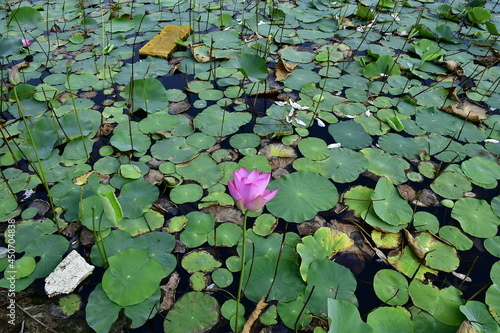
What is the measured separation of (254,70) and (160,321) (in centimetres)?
235

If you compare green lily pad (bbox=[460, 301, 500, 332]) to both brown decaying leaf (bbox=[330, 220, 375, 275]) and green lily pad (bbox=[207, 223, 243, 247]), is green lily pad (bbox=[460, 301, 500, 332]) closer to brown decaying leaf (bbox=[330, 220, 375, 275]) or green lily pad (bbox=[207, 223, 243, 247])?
brown decaying leaf (bbox=[330, 220, 375, 275])

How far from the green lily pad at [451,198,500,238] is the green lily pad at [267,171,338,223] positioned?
803 mm

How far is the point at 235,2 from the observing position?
5430mm

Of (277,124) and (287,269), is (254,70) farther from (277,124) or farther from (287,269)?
(287,269)

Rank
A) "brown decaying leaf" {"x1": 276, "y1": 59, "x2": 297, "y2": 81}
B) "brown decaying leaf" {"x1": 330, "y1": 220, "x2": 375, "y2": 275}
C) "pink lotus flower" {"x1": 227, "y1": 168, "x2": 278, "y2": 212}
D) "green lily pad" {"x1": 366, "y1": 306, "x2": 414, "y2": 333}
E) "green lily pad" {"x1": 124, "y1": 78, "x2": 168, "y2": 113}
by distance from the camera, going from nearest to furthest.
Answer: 1. "pink lotus flower" {"x1": 227, "y1": 168, "x2": 278, "y2": 212}
2. "green lily pad" {"x1": 366, "y1": 306, "x2": 414, "y2": 333}
3. "brown decaying leaf" {"x1": 330, "y1": 220, "x2": 375, "y2": 275}
4. "green lily pad" {"x1": 124, "y1": 78, "x2": 168, "y2": 113}
5. "brown decaying leaf" {"x1": 276, "y1": 59, "x2": 297, "y2": 81}

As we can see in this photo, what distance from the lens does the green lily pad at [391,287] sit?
1854 mm

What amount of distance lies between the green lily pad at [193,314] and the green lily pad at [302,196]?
719mm

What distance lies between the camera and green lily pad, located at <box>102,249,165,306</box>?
1.81 metres

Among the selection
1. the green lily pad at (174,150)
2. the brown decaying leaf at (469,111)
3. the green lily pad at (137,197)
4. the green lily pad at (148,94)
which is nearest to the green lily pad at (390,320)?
the green lily pad at (137,197)

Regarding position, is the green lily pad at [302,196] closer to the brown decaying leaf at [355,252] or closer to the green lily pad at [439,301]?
the brown decaying leaf at [355,252]

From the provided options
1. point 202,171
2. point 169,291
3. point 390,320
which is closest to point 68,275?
point 169,291

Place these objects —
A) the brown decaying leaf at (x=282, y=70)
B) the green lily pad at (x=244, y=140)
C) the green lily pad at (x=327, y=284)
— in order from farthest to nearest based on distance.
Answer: the brown decaying leaf at (x=282, y=70), the green lily pad at (x=244, y=140), the green lily pad at (x=327, y=284)

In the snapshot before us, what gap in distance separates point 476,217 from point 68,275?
2510mm

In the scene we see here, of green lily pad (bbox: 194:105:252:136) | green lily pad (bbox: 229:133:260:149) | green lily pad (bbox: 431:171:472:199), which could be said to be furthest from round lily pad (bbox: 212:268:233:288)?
green lily pad (bbox: 431:171:472:199)
